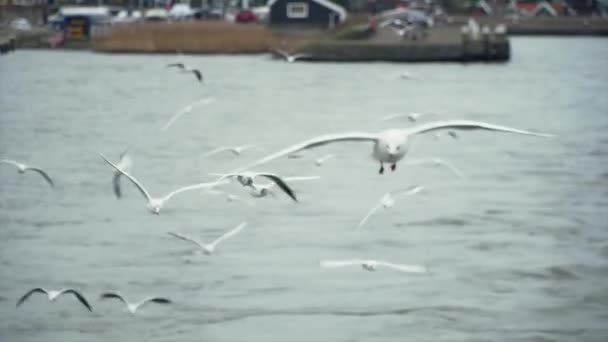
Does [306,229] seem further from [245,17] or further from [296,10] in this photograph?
[245,17]

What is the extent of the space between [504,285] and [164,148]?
15600 millimetres

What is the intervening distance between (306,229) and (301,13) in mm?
50017

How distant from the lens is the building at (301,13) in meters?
76.4

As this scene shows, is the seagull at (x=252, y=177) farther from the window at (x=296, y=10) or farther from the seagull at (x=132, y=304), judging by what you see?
the window at (x=296, y=10)

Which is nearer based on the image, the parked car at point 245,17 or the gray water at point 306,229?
the gray water at point 306,229

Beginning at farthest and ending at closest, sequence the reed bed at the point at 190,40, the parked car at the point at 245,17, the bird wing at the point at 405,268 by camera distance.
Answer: the parked car at the point at 245,17 < the reed bed at the point at 190,40 < the bird wing at the point at 405,268

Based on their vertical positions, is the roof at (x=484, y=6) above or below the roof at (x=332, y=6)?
below

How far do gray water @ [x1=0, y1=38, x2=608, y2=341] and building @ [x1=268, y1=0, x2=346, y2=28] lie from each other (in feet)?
85.9

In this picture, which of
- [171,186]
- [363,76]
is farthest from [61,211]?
[363,76]

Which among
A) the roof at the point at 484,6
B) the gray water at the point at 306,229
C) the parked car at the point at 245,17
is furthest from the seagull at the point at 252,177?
the roof at the point at 484,6

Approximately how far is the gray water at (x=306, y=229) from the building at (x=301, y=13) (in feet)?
85.9

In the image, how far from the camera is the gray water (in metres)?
21.6

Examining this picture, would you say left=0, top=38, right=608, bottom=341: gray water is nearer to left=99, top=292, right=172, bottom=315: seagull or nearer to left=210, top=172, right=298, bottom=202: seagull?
left=99, top=292, right=172, bottom=315: seagull

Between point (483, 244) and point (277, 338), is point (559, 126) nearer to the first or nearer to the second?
point (483, 244)
